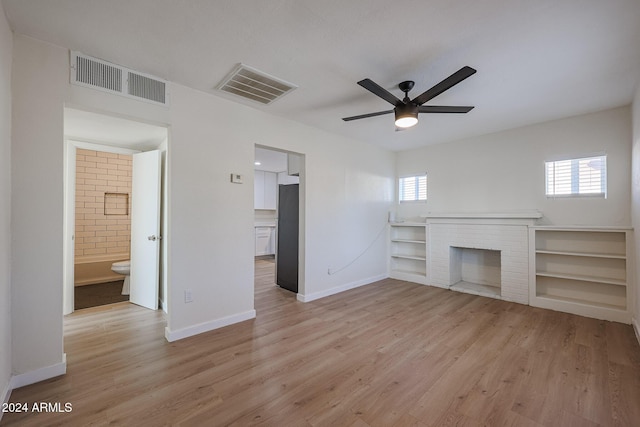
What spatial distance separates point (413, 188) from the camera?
535cm

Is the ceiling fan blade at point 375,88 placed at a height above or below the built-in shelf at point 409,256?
above

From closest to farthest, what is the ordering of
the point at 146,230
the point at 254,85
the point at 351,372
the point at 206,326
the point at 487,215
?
the point at 351,372, the point at 254,85, the point at 206,326, the point at 146,230, the point at 487,215

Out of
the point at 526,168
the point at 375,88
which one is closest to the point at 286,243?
the point at 375,88

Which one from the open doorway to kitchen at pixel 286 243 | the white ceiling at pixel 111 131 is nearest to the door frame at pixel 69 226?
the white ceiling at pixel 111 131

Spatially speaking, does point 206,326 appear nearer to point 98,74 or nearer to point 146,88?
point 146,88

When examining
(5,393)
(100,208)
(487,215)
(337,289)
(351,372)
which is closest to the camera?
(5,393)

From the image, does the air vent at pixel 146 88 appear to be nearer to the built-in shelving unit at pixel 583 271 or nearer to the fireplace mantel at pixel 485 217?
the fireplace mantel at pixel 485 217

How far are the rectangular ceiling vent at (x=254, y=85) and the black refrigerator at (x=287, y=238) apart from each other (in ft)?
5.20

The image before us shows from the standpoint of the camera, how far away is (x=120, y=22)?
71.9 inches

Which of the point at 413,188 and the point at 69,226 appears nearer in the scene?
the point at 69,226

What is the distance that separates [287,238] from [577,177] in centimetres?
417

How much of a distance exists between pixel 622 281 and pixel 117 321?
5934mm

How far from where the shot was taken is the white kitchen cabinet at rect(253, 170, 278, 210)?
7.89 m

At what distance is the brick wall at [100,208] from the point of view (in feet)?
16.2
